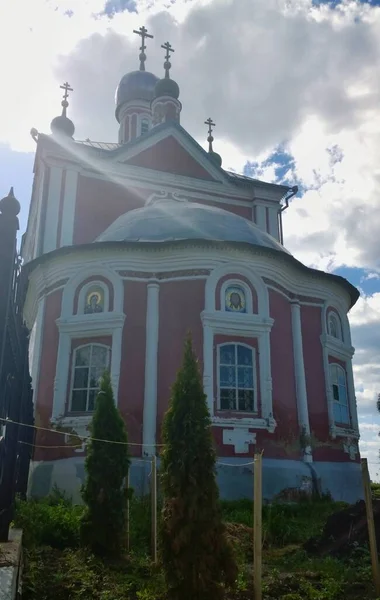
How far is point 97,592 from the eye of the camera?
5539mm

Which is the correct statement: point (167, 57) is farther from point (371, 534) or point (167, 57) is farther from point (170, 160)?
point (371, 534)

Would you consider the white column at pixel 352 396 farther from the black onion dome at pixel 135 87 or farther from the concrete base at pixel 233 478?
the black onion dome at pixel 135 87

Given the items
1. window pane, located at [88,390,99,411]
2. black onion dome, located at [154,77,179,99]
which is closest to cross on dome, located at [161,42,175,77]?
black onion dome, located at [154,77,179,99]

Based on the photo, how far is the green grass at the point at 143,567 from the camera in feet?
18.5

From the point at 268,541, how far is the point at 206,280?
5784mm

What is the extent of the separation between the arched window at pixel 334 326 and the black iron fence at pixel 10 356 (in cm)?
987

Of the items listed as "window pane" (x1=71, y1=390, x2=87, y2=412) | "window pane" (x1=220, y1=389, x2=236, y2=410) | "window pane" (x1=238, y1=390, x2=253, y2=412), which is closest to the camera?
"window pane" (x1=220, y1=389, x2=236, y2=410)

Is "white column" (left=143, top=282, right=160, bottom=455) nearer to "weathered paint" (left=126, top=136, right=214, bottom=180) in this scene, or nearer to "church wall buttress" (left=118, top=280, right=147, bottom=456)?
"church wall buttress" (left=118, top=280, right=147, bottom=456)

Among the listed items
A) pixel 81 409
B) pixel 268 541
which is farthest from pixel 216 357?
pixel 268 541

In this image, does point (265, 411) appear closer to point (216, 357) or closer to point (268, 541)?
point (216, 357)

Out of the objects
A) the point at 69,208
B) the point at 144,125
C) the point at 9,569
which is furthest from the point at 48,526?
the point at 144,125

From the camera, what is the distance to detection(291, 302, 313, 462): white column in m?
12.3

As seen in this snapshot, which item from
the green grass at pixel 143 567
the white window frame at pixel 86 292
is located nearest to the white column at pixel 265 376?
the green grass at pixel 143 567

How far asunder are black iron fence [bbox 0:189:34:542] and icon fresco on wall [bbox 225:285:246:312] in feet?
23.6
